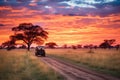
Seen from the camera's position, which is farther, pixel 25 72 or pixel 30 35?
pixel 30 35

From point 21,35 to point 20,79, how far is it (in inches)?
2423

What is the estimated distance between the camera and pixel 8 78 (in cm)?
1759

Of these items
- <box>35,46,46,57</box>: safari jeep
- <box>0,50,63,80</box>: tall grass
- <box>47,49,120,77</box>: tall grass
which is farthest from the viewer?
Answer: <box>35,46,46,57</box>: safari jeep

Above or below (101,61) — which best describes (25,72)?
above

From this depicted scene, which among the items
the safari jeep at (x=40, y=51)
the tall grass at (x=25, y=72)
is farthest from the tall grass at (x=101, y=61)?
the safari jeep at (x=40, y=51)

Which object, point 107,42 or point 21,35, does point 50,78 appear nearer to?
point 21,35

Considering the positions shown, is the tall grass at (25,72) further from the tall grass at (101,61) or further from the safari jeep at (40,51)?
the safari jeep at (40,51)

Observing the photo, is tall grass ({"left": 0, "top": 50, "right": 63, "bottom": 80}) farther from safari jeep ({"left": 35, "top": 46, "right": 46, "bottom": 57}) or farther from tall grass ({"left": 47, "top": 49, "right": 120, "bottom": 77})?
safari jeep ({"left": 35, "top": 46, "right": 46, "bottom": 57})

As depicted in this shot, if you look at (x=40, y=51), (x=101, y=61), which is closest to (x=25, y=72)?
(x=101, y=61)

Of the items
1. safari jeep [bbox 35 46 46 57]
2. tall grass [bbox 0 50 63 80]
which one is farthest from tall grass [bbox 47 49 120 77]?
safari jeep [bbox 35 46 46 57]

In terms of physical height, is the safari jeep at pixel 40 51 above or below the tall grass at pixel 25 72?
below

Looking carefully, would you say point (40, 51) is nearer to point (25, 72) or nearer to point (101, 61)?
point (101, 61)

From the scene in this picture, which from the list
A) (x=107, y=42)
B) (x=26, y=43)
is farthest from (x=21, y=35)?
(x=107, y=42)

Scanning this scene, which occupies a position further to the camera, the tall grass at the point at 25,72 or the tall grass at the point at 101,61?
the tall grass at the point at 101,61
